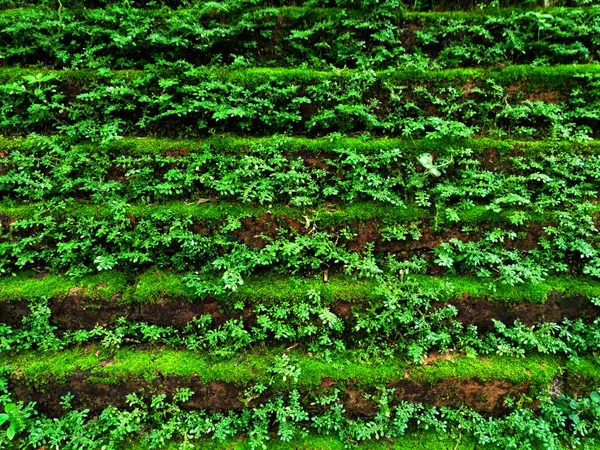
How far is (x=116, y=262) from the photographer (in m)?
A: 3.89

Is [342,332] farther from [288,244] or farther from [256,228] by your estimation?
[256,228]

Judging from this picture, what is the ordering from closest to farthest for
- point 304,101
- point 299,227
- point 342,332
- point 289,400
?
point 289,400, point 342,332, point 299,227, point 304,101

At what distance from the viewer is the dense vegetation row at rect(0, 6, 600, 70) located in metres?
4.87

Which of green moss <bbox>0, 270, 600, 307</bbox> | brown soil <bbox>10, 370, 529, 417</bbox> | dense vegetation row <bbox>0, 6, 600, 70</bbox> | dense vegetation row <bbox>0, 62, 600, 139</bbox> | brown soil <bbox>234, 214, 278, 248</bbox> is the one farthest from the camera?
dense vegetation row <bbox>0, 6, 600, 70</bbox>

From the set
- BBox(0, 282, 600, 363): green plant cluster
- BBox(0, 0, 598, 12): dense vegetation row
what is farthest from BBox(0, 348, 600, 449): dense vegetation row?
BBox(0, 0, 598, 12): dense vegetation row

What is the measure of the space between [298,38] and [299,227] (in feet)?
9.93

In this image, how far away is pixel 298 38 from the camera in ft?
17.0

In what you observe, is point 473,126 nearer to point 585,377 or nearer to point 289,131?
point 289,131

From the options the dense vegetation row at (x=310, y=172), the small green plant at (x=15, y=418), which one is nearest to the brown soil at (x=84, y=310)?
the small green plant at (x=15, y=418)

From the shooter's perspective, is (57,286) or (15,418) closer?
(15,418)

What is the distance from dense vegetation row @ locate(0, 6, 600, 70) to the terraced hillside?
4 centimetres

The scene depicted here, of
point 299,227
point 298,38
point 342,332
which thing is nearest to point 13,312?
point 299,227

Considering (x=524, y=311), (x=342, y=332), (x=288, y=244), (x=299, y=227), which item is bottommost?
(x=342, y=332)

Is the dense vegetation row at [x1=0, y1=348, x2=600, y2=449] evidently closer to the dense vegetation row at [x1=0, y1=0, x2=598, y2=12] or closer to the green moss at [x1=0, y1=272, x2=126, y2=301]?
the green moss at [x1=0, y1=272, x2=126, y2=301]
